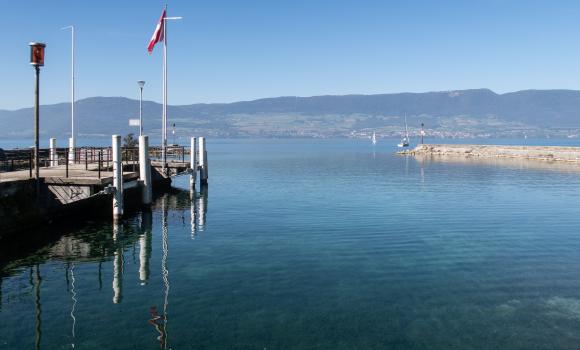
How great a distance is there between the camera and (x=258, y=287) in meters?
16.0

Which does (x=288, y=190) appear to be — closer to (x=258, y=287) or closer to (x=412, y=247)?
(x=412, y=247)

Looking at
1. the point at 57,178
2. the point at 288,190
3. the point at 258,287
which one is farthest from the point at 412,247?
the point at 288,190

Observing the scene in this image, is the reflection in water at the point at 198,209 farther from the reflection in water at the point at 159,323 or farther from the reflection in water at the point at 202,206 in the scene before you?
the reflection in water at the point at 159,323

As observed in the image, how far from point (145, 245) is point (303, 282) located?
8.99 metres

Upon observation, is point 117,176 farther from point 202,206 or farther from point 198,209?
point 202,206

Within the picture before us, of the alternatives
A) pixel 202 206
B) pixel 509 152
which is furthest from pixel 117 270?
pixel 509 152

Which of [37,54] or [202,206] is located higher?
[37,54]

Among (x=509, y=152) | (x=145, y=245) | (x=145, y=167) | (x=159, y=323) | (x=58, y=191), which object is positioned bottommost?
(x=159, y=323)

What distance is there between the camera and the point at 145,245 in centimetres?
2214

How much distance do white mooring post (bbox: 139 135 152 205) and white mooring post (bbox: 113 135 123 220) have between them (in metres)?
3.72

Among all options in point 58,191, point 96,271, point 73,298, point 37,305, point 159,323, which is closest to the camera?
point 159,323

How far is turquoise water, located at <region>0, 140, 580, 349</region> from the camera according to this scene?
12227 millimetres

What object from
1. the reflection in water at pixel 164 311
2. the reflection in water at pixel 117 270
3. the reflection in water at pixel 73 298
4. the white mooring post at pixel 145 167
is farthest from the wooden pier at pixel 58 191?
the reflection in water at pixel 73 298

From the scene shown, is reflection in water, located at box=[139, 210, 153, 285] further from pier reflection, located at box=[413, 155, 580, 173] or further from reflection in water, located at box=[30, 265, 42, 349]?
pier reflection, located at box=[413, 155, 580, 173]
